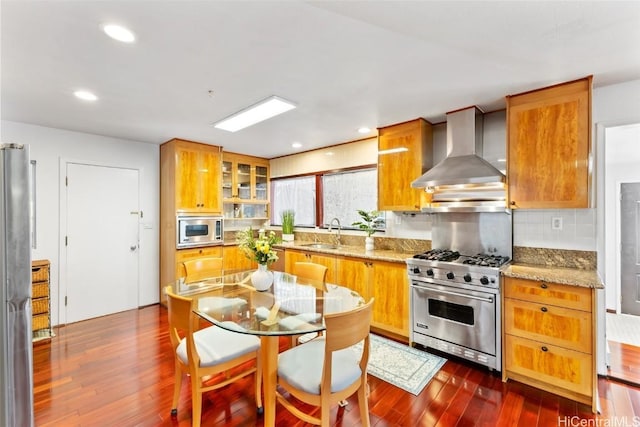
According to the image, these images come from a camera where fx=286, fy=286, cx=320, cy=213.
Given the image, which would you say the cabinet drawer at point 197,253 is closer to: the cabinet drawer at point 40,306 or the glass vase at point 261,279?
the cabinet drawer at point 40,306

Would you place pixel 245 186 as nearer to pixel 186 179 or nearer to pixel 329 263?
pixel 186 179

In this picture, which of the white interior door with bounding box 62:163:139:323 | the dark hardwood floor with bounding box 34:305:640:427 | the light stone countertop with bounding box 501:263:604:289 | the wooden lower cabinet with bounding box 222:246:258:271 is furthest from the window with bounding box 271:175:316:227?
the light stone countertop with bounding box 501:263:604:289

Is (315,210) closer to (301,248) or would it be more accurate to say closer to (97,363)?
(301,248)

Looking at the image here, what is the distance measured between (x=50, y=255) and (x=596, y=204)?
5.88m

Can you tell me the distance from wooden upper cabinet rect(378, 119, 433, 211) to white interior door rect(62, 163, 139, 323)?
3592 mm

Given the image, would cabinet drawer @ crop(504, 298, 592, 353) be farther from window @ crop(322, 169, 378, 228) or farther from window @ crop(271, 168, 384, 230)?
window @ crop(322, 169, 378, 228)

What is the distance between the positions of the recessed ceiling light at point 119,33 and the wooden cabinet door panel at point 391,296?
2911mm

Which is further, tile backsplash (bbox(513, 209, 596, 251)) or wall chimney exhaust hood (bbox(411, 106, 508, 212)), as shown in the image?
wall chimney exhaust hood (bbox(411, 106, 508, 212))

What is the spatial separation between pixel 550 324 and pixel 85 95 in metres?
4.34

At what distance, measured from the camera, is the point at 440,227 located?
10.9 ft

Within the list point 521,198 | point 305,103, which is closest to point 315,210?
point 305,103

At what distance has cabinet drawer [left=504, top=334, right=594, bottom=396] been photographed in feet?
6.91

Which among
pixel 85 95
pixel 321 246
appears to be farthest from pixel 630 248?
pixel 85 95

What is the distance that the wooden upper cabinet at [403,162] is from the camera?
10.7 ft
